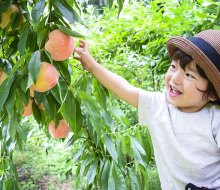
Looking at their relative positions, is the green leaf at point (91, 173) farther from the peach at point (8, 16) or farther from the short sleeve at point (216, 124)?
the peach at point (8, 16)

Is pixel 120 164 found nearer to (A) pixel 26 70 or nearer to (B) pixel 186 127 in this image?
(B) pixel 186 127

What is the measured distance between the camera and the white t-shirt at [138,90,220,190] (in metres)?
1.03

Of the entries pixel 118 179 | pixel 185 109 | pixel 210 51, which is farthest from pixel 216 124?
pixel 118 179

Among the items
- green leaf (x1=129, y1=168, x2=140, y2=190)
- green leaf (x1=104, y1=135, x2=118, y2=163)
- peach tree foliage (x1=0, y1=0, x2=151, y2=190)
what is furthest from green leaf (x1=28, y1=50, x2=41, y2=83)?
green leaf (x1=129, y1=168, x2=140, y2=190)

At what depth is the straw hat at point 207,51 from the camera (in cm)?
95

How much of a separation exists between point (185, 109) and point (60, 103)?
44 cm

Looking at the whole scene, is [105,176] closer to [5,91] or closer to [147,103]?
[147,103]

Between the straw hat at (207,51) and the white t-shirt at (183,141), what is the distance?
4.6 inches

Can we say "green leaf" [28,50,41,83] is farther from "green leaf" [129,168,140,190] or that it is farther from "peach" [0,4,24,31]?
"green leaf" [129,168,140,190]

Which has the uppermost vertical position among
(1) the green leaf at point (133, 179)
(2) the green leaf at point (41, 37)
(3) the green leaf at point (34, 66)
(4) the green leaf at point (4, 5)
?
(4) the green leaf at point (4, 5)

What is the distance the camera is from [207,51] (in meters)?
0.97

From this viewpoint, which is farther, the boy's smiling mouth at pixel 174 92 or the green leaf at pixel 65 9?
the boy's smiling mouth at pixel 174 92

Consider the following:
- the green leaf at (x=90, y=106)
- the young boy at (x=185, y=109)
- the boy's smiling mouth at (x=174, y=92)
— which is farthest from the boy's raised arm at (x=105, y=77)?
the green leaf at (x=90, y=106)

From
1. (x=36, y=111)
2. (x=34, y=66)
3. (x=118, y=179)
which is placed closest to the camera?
(x=34, y=66)
